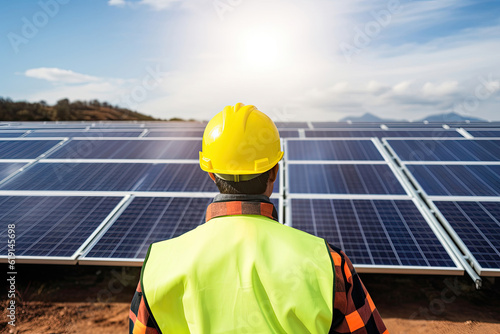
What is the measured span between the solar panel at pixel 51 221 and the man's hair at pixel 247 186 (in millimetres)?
5029

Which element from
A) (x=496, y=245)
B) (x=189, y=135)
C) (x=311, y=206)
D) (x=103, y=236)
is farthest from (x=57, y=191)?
(x=496, y=245)

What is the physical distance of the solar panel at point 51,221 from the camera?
598cm

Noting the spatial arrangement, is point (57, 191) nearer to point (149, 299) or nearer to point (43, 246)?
point (43, 246)

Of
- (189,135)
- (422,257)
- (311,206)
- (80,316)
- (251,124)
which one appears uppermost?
(251,124)

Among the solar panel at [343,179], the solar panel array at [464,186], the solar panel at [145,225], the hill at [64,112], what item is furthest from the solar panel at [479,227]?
the hill at [64,112]

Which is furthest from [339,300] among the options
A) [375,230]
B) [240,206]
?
[375,230]

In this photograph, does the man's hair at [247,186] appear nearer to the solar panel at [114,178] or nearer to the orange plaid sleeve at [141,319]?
the orange plaid sleeve at [141,319]

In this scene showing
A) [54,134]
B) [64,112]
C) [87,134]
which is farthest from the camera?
[64,112]

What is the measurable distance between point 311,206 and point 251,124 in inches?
184

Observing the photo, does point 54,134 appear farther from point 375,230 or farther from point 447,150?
point 447,150

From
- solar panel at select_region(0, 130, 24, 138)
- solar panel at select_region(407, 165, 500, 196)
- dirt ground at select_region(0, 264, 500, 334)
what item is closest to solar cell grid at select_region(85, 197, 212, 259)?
dirt ground at select_region(0, 264, 500, 334)

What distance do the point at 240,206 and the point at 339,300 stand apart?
2.48 ft

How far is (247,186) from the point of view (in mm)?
1996

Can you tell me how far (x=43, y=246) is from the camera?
238 inches
